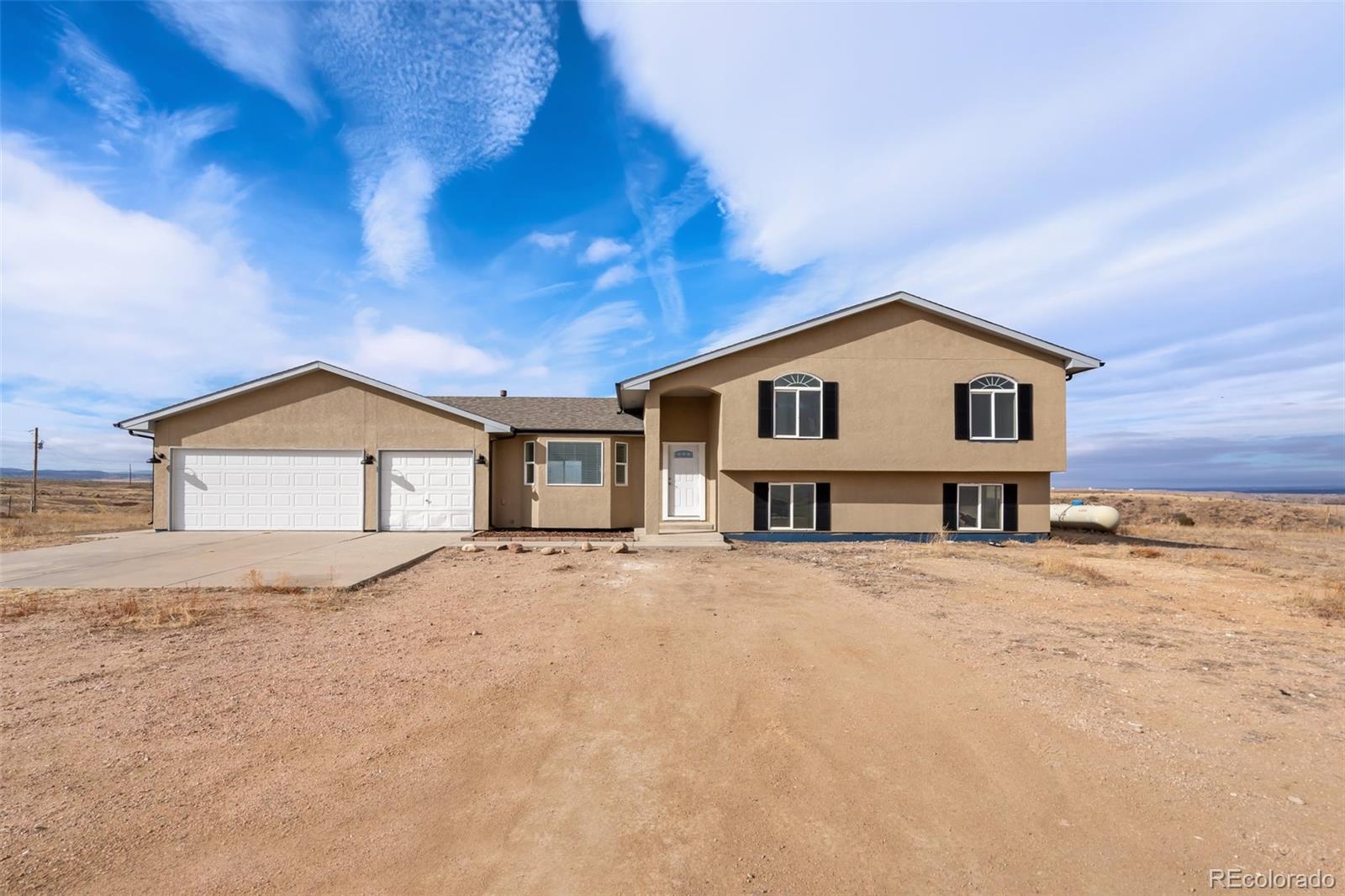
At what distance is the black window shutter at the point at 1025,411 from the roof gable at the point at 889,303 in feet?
3.54

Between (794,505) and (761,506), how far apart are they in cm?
89

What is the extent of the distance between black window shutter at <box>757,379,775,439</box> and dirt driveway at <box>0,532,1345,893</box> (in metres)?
8.35

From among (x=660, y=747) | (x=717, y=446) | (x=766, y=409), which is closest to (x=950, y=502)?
(x=766, y=409)

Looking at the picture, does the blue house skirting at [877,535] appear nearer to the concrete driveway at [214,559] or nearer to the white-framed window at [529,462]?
the white-framed window at [529,462]

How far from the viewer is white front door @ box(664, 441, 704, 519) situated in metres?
16.7

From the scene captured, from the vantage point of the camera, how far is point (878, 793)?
10.9ft

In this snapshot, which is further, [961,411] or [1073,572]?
[961,411]

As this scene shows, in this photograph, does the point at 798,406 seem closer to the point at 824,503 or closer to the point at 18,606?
the point at 824,503

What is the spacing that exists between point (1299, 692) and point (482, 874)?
6.27m

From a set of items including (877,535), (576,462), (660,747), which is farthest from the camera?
(576,462)

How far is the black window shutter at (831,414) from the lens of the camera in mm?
14742

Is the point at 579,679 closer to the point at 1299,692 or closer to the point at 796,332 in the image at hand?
the point at 1299,692

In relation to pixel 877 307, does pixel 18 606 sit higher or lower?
lower

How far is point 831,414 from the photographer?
48.4 ft
